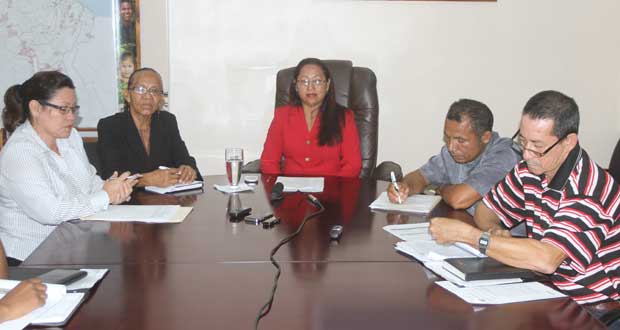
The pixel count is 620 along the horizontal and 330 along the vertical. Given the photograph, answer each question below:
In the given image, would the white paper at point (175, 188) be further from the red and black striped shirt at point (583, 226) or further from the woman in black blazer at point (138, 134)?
the red and black striped shirt at point (583, 226)

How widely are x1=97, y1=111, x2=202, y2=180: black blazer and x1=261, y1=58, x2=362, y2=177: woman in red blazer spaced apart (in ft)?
1.64

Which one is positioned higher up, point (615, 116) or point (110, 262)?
point (615, 116)

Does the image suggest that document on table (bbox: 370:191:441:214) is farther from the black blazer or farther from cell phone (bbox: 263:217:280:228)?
the black blazer

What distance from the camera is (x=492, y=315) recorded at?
135 centimetres

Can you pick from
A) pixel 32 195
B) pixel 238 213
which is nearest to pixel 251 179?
pixel 238 213

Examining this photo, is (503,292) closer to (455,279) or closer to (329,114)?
(455,279)

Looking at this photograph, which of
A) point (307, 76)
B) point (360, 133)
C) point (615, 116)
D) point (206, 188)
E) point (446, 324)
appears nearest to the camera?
point (446, 324)

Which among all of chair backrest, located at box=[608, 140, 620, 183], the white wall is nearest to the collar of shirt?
the white wall

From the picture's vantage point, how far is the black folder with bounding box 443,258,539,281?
1525 mm

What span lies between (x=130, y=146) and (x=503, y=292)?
84.3 inches

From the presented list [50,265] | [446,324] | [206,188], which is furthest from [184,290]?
[206,188]

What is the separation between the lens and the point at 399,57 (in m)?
4.02

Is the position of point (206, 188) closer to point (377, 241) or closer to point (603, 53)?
point (377, 241)

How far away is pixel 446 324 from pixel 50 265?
1.03 metres
